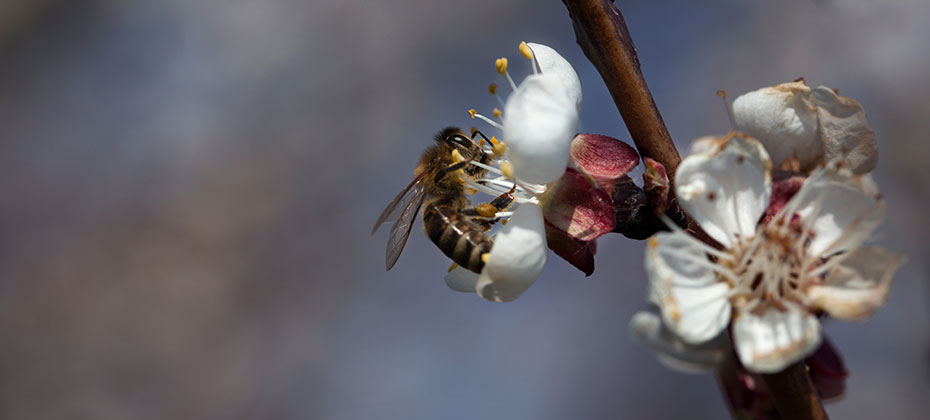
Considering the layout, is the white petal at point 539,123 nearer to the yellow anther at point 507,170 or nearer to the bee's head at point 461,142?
the yellow anther at point 507,170

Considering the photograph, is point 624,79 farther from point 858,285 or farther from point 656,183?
point 858,285

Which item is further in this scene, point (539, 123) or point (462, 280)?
point (462, 280)

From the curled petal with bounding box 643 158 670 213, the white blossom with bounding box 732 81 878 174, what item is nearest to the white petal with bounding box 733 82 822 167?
the white blossom with bounding box 732 81 878 174

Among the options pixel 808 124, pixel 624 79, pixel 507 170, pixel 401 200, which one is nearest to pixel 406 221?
pixel 401 200

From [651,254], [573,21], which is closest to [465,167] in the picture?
[573,21]

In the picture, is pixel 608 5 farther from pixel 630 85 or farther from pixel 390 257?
pixel 390 257
